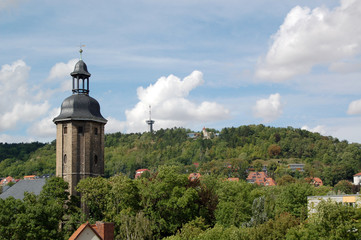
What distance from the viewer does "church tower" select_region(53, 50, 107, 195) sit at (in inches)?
2562

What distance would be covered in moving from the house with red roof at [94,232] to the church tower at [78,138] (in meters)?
14.0

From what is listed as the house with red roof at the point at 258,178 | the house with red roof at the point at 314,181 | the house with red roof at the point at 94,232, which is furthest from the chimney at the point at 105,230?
the house with red roof at the point at 258,178

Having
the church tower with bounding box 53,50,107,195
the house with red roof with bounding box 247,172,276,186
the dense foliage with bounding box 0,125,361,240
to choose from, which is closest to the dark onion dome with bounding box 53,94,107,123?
the church tower with bounding box 53,50,107,195

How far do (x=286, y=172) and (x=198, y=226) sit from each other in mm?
129327

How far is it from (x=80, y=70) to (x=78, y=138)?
794 centimetres

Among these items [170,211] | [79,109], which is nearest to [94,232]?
[170,211]

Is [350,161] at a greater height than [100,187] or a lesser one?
greater

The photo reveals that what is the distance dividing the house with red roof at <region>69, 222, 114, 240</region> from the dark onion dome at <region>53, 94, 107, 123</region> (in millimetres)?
17168

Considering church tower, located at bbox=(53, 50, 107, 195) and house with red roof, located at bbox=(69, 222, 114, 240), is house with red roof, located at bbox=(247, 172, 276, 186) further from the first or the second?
house with red roof, located at bbox=(69, 222, 114, 240)

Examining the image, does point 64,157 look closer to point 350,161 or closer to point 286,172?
point 286,172

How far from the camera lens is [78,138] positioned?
65.6m

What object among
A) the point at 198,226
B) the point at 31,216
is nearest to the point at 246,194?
the point at 198,226

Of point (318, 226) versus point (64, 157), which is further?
point (64, 157)

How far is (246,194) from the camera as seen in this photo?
226ft
